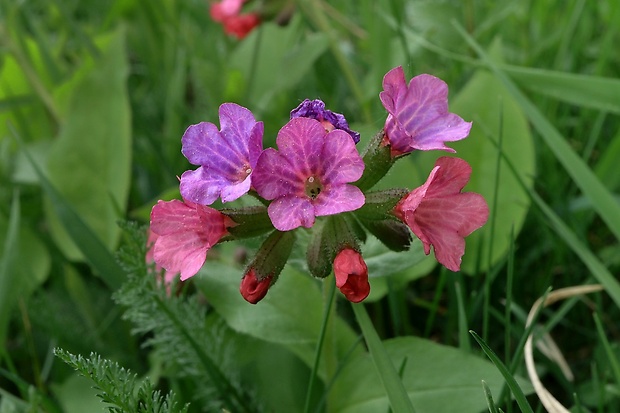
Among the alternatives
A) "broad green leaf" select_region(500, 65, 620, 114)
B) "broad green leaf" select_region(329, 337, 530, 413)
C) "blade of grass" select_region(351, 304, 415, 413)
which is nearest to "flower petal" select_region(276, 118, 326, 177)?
"blade of grass" select_region(351, 304, 415, 413)

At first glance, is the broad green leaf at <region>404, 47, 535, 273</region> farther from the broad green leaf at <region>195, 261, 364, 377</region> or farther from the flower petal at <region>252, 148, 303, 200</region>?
the flower petal at <region>252, 148, 303, 200</region>

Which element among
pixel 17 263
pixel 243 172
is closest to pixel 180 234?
pixel 243 172

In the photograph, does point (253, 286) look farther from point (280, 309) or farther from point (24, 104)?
point (24, 104)

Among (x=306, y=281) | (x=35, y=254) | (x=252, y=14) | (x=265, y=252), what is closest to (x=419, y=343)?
(x=306, y=281)

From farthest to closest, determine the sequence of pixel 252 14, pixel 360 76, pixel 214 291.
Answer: pixel 360 76 < pixel 252 14 < pixel 214 291

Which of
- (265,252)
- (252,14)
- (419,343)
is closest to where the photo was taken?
(265,252)

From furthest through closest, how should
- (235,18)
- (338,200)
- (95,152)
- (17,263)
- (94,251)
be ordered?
(235,18) → (95,152) → (17,263) → (94,251) → (338,200)

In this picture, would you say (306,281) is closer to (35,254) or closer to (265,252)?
(265,252)
